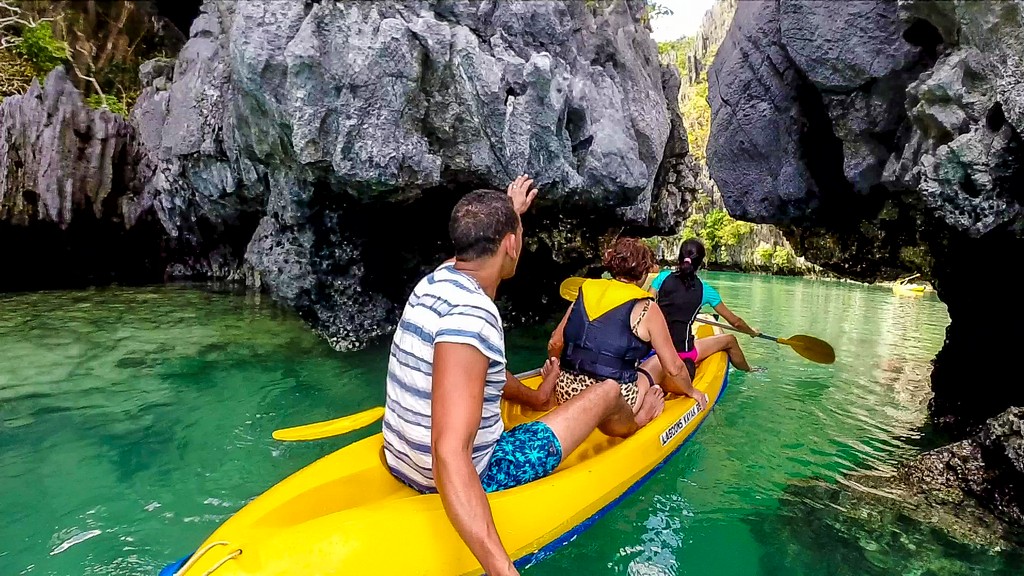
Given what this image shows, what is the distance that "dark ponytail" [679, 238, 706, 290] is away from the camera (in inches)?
197

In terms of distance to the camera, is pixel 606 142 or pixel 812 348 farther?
pixel 606 142

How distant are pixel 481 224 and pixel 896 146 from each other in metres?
4.21

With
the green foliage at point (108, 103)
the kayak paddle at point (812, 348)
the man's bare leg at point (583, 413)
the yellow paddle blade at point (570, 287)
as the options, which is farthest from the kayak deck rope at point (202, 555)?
the green foliage at point (108, 103)

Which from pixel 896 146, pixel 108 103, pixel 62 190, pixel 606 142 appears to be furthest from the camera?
pixel 108 103

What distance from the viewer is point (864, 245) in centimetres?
628

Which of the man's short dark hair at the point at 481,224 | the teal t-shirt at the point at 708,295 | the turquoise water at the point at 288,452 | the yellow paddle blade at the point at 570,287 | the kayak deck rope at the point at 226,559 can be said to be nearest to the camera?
the kayak deck rope at the point at 226,559

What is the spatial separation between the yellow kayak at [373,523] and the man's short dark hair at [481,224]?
1.07 m

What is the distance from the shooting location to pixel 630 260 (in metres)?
3.76

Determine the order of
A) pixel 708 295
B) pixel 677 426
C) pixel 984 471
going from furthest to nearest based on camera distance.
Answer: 1. pixel 708 295
2. pixel 677 426
3. pixel 984 471

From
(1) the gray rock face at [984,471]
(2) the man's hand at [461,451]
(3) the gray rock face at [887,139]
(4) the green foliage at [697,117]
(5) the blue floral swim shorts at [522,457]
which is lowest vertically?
(1) the gray rock face at [984,471]

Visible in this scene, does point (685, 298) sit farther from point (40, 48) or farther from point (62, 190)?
point (40, 48)

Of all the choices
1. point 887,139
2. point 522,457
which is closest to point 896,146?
point 887,139

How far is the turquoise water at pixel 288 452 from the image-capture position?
3281 mm

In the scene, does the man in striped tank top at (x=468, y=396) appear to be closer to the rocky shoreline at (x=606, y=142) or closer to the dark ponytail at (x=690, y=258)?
the dark ponytail at (x=690, y=258)
